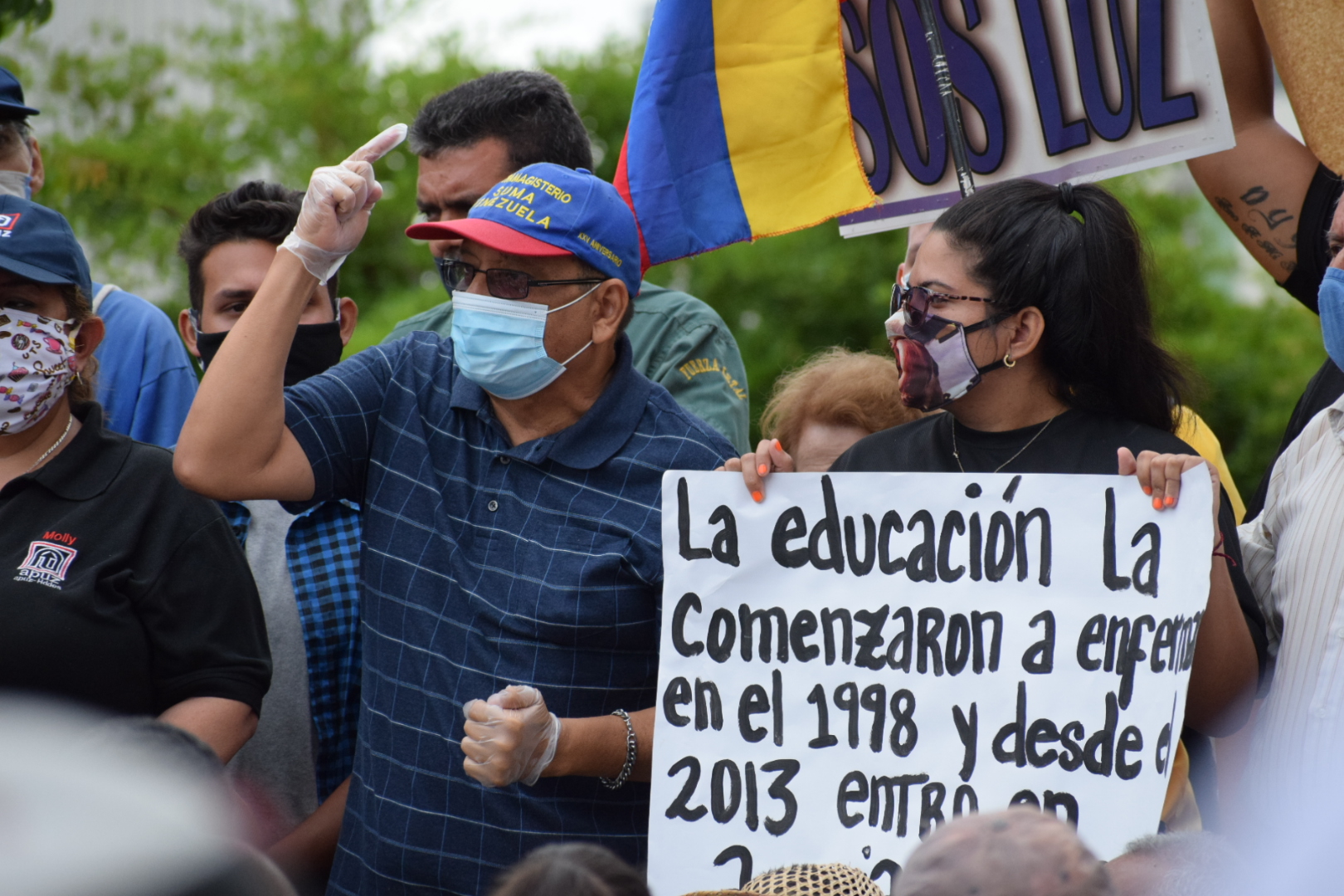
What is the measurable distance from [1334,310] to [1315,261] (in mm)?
584

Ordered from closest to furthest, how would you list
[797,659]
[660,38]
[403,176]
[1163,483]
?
[1163,483], [797,659], [660,38], [403,176]

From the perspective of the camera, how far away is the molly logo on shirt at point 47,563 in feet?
9.33

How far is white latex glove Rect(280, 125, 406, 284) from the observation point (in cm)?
291

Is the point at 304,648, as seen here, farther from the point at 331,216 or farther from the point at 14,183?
the point at 14,183

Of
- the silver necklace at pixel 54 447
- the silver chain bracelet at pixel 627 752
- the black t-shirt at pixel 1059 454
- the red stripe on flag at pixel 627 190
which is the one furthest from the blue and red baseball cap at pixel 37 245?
the black t-shirt at pixel 1059 454

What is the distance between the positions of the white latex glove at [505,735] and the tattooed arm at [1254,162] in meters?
2.01

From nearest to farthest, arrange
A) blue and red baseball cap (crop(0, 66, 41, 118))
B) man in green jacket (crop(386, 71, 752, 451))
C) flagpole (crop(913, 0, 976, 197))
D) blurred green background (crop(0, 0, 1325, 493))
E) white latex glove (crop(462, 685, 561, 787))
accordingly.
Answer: white latex glove (crop(462, 685, 561, 787)) → flagpole (crop(913, 0, 976, 197)) → man in green jacket (crop(386, 71, 752, 451)) → blue and red baseball cap (crop(0, 66, 41, 118)) → blurred green background (crop(0, 0, 1325, 493))

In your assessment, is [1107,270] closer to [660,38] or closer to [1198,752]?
[1198,752]

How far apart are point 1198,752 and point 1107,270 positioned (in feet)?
3.43

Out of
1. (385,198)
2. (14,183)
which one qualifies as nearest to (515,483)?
(14,183)

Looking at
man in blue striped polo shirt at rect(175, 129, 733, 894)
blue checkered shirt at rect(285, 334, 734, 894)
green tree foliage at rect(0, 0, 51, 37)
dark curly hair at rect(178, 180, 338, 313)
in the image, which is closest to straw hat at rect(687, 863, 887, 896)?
man in blue striped polo shirt at rect(175, 129, 733, 894)

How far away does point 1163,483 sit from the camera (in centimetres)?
259

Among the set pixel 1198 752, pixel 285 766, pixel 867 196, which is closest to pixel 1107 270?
pixel 867 196

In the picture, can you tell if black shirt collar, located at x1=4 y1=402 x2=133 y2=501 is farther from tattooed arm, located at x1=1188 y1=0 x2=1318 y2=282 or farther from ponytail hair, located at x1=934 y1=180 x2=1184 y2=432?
tattooed arm, located at x1=1188 y1=0 x2=1318 y2=282
